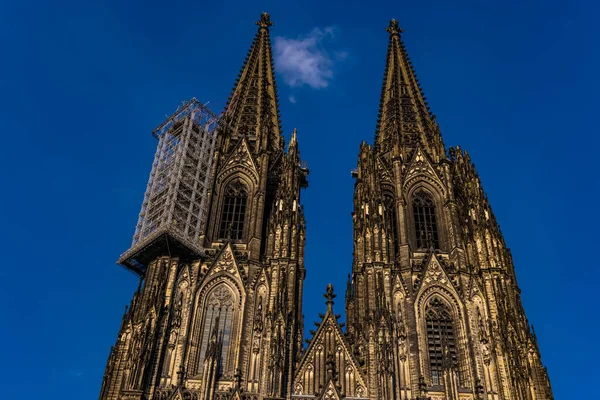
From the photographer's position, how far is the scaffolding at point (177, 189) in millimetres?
34312

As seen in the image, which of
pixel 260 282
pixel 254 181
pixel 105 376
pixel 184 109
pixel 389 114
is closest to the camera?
pixel 105 376

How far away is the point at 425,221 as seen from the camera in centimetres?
3844

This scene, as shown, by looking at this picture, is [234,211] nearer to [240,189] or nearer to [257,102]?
[240,189]

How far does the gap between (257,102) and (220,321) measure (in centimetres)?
1872

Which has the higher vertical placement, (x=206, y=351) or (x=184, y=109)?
(x=184, y=109)

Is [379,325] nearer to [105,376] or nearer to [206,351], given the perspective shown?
[206,351]

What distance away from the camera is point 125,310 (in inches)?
1264

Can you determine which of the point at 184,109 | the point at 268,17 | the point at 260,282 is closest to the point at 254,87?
the point at 184,109

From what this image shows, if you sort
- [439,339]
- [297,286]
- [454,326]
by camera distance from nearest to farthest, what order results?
[439,339], [454,326], [297,286]

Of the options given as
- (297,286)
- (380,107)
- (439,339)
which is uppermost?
(380,107)

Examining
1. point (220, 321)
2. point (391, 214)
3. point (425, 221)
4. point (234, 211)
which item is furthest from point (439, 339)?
point (234, 211)

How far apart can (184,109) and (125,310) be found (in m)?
15.1

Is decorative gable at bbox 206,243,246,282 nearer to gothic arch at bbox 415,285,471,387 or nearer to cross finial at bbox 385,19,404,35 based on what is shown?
gothic arch at bbox 415,285,471,387

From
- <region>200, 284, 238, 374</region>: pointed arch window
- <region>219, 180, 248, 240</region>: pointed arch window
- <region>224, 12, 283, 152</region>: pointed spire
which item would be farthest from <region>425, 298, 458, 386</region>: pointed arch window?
<region>224, 12, 283, 152</region>: pointed spire
